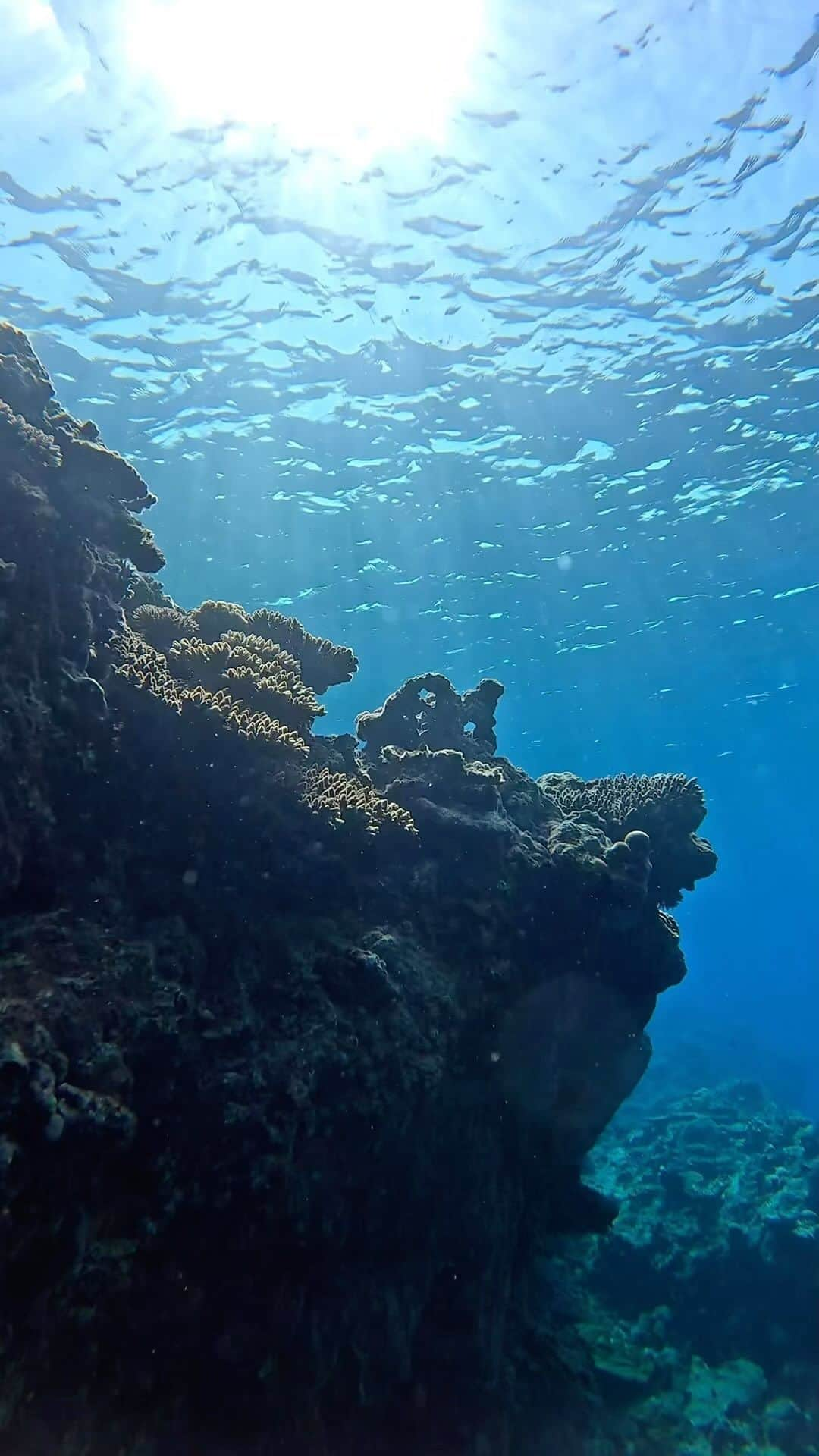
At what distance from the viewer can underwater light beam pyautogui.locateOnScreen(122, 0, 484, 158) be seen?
1022 cm

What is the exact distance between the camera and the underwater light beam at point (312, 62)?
33.5 feet

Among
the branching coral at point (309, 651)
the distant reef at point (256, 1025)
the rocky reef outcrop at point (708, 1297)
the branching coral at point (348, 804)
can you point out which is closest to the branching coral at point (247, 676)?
the distant reef at point (256, 1025)

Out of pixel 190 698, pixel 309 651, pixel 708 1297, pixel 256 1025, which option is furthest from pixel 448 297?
pixel 708 1297

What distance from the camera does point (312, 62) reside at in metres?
10.8

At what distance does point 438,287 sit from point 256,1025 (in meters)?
15.0

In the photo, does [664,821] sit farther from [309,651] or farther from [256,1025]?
[256,1025]

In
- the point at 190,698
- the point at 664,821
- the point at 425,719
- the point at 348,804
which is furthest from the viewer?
the point at 664,821

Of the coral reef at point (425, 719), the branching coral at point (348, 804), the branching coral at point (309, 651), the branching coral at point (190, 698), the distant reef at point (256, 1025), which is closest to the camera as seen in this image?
the distant reef at point (256, 1025)

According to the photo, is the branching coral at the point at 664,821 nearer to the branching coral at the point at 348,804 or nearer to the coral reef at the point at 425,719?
the coral reef at the point at 425,719

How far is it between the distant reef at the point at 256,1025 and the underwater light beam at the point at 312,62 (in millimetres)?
7462

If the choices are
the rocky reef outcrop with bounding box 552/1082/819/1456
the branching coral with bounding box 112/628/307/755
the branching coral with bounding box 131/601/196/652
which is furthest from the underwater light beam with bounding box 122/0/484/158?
the rocky reef outcrop with bounding box 552/1082/819/1456

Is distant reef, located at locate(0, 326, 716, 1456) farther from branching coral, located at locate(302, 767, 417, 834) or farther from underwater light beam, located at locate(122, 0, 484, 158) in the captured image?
underwater light beam, located at locate(122, 0, 484, 158)

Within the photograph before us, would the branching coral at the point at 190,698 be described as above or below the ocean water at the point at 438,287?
below

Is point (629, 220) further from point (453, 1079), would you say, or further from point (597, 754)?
point (597, 754)
